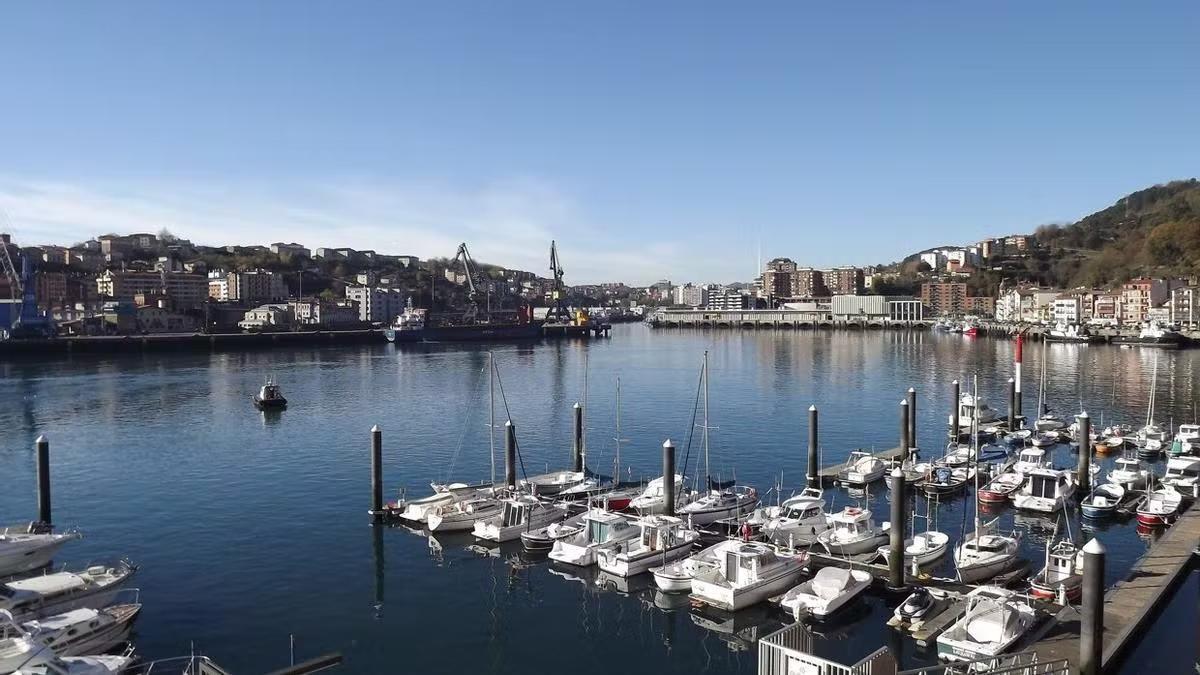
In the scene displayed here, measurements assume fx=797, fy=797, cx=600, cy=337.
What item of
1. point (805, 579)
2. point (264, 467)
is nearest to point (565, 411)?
point (264, 467)

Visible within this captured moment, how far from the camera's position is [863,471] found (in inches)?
1179

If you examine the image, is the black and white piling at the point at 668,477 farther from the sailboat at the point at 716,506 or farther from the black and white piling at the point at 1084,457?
the black and white piling at the point at 1084,457

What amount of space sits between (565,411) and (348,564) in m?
30.9

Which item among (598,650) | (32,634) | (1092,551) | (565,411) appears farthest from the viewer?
(565,411)

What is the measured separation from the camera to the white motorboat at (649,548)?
20125 mm

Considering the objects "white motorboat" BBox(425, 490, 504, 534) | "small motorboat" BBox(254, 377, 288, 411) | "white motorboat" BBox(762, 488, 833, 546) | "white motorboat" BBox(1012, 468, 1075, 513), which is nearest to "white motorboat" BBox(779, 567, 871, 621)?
"white motorboat" BBox(762, 488, 833, 546)

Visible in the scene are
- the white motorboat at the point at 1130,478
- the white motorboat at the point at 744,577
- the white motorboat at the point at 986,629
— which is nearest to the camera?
the white motorboat at the point at 986,629

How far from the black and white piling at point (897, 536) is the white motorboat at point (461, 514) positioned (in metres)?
11.6

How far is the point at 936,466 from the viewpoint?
97.2 ft

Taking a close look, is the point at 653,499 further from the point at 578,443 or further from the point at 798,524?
the point at 578,443

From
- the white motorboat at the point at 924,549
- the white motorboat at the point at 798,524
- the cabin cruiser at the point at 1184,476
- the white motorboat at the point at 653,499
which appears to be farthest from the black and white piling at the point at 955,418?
the white motorboat at the point at 924,549

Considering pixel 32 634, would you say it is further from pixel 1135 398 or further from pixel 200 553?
pixel 1135 398

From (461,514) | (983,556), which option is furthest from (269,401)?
(983,556)

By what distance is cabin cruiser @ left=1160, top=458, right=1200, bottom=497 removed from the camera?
25.7 m
